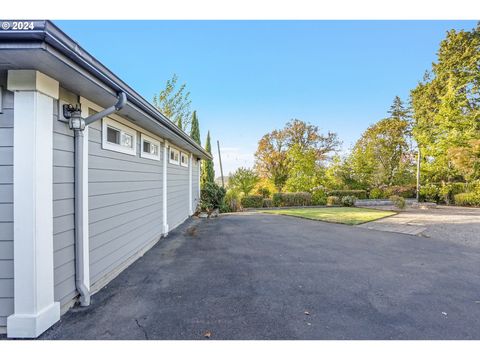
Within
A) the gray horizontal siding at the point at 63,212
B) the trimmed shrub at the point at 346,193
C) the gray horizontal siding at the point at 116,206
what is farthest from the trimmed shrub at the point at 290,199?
the gray horizontal siding at the point at 63,212

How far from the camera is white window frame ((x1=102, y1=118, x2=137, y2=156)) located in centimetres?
325

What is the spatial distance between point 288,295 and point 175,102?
56.1 ft

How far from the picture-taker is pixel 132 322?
223cm

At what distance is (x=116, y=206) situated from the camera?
3543mm

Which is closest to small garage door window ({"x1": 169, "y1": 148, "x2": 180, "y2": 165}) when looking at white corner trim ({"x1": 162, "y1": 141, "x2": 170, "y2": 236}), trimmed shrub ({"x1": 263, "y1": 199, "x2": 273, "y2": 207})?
white corner trim ({"x1": 162, "y1": 141, "x2": 170, "y2": 236})

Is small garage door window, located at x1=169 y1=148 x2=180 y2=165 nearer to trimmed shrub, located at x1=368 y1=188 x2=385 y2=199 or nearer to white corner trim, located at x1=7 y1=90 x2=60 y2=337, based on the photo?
white corner trim, located at x1=7 y1=90 x2=60 y2=337

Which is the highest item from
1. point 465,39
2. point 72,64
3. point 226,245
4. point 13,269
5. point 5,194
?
point 465,39

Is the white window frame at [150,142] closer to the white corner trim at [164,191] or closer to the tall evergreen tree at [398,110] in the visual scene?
the white corner trim at [164,191]

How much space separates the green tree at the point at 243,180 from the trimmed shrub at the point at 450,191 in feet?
44.3
